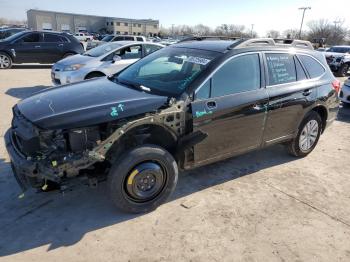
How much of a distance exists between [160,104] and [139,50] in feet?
21.2

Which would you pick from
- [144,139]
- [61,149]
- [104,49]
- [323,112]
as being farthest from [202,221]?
[104,49]

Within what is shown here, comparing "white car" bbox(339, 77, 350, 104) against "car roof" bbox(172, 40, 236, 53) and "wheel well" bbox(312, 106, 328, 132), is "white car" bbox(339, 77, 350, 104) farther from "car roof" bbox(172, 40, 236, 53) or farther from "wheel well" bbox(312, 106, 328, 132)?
"car roof" bbox(172, 40, 236, 53)

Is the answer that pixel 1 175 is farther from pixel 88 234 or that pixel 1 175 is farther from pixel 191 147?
pixel 191 147

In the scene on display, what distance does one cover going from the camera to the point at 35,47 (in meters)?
13.8

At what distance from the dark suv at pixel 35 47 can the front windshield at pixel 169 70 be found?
35.6 ft

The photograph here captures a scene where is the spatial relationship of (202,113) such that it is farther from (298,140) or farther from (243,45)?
(298,140)

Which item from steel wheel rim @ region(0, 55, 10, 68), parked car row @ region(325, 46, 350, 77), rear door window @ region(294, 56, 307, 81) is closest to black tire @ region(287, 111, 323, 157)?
rear door window @ region(294, 56, 307, 81)

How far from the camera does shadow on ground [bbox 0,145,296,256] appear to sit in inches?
120

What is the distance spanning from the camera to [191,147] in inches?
143

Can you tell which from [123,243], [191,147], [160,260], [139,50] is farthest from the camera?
[139,50]

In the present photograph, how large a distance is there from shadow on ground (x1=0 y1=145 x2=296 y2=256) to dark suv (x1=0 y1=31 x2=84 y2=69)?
1059cm

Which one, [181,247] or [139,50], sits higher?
[139,50]

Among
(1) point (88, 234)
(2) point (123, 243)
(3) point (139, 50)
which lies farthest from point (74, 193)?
(3) point (139, 50)

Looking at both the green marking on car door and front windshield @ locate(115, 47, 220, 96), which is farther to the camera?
front windshield @ locate(115, 47, 220, 96)
